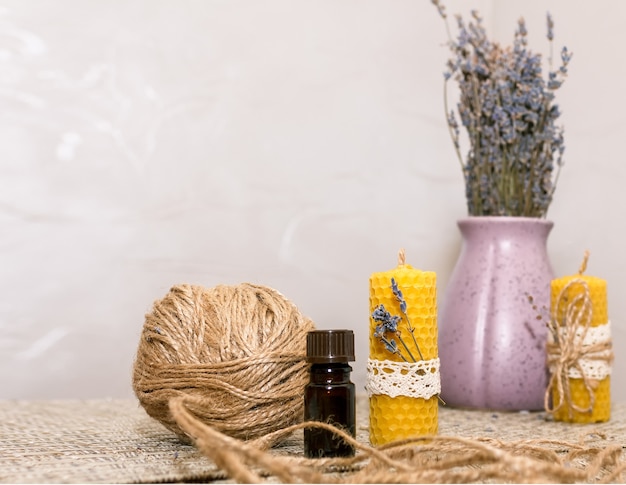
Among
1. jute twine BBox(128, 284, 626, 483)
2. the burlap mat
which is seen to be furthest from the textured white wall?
jute twine BBox(128, 284, 626, 483)

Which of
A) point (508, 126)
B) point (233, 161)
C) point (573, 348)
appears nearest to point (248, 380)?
point (573, 348)

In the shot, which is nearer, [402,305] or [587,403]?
[402,305]

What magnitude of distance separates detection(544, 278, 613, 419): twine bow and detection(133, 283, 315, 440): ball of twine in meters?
0.36

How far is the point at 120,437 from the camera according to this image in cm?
78

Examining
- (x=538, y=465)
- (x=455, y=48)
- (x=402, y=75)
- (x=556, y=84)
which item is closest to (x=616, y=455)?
(x=538, y=465)

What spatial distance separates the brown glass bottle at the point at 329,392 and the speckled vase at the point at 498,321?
37 cm

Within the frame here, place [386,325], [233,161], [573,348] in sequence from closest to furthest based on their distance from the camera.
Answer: [386,325]
[573,348]
[233,161]

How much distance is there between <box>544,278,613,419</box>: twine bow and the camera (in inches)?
36.1

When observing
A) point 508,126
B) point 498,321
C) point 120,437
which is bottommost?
point 120,437

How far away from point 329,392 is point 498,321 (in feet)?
1.35

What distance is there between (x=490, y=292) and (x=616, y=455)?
405mm

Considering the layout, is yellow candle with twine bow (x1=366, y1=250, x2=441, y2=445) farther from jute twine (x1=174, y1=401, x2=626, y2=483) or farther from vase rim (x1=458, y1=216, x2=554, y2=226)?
vase rim (x1=458, y1=216, x2=554, y2=226)

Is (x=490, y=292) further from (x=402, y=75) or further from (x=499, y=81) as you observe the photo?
(x=402, y=75)

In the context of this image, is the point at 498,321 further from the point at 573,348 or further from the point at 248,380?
the point at 248,380
